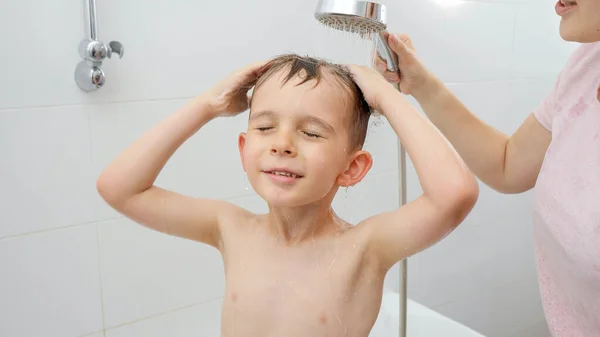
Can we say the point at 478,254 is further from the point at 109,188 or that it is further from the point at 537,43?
the point at 109,188

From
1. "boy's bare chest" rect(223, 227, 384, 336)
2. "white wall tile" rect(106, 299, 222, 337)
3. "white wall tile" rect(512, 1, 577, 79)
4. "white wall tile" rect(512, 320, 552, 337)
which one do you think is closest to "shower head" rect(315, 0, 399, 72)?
"boy's bare chest" rect(223, 227, 384, 336)

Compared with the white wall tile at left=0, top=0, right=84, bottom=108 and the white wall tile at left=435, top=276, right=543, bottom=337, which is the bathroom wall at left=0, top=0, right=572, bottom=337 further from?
the white wall tile at left=435, top=276, right=543, bottom=337

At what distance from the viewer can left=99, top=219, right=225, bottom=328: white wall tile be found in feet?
4.38

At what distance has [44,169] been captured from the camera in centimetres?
122

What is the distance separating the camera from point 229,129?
1.43m

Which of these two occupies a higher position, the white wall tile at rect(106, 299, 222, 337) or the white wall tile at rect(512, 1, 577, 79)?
the white wall tile at rect(512, 1, 577, 79)

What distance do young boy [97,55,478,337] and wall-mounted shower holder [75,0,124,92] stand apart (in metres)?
0.36

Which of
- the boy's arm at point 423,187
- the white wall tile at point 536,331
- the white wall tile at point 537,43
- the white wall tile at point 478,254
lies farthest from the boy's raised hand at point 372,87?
the white wall tile at point 536,331

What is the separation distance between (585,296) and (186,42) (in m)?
0.90

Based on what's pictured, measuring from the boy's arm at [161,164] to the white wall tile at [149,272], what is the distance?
18.4 inches

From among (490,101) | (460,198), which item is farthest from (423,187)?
(490,101)

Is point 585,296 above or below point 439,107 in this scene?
below

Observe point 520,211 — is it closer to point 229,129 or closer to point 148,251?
point 229,129

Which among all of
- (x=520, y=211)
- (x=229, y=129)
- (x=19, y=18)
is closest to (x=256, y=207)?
(x=229, y=129)
